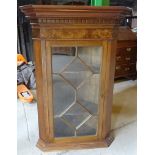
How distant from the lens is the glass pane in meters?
1.45

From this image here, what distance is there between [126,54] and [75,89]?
1.73m

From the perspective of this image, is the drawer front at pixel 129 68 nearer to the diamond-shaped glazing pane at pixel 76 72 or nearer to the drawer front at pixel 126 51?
Result: the drawer front at pixel 126 51

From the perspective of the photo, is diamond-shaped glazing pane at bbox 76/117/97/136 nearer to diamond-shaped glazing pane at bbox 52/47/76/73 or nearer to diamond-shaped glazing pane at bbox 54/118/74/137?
diamond-shaped glazing pane at bbox 54/118/74/137

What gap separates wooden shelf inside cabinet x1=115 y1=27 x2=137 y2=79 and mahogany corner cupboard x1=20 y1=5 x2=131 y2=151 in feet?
4.79

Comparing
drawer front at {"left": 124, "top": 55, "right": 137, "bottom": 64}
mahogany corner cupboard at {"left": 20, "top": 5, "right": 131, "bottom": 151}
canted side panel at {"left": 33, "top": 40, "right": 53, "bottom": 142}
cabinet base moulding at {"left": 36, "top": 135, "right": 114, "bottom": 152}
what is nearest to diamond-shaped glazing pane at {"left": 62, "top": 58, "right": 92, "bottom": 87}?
mahogany corner cupboard at {"left": 20, "top": 5, "right": 131, "bottom": 151}

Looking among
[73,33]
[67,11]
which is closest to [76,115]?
[73,33]

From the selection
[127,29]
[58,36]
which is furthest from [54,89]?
[127,29]

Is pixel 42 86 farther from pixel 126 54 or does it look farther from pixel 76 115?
pixel 126 54

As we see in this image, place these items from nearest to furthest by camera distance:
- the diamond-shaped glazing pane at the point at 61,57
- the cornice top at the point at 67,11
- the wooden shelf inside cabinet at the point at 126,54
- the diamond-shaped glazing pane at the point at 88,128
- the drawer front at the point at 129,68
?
the cornice top at the point at 67,11
the diamond-shaped glazing pane at the point at 61,57
the diamond-shaped glazing pane at the point at 88,128
the wooden shelf inside cabinet at the point at 126,54
the drawer front at the point at 129,68

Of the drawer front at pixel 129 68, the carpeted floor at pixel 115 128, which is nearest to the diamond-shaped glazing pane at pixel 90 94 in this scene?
the carpeted floor at pixel 115 128

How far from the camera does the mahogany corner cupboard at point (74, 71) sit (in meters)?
1.34

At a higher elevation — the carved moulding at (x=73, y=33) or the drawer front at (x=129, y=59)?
the carved moulding at (x=73, y=33)

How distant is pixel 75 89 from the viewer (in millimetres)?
1537
